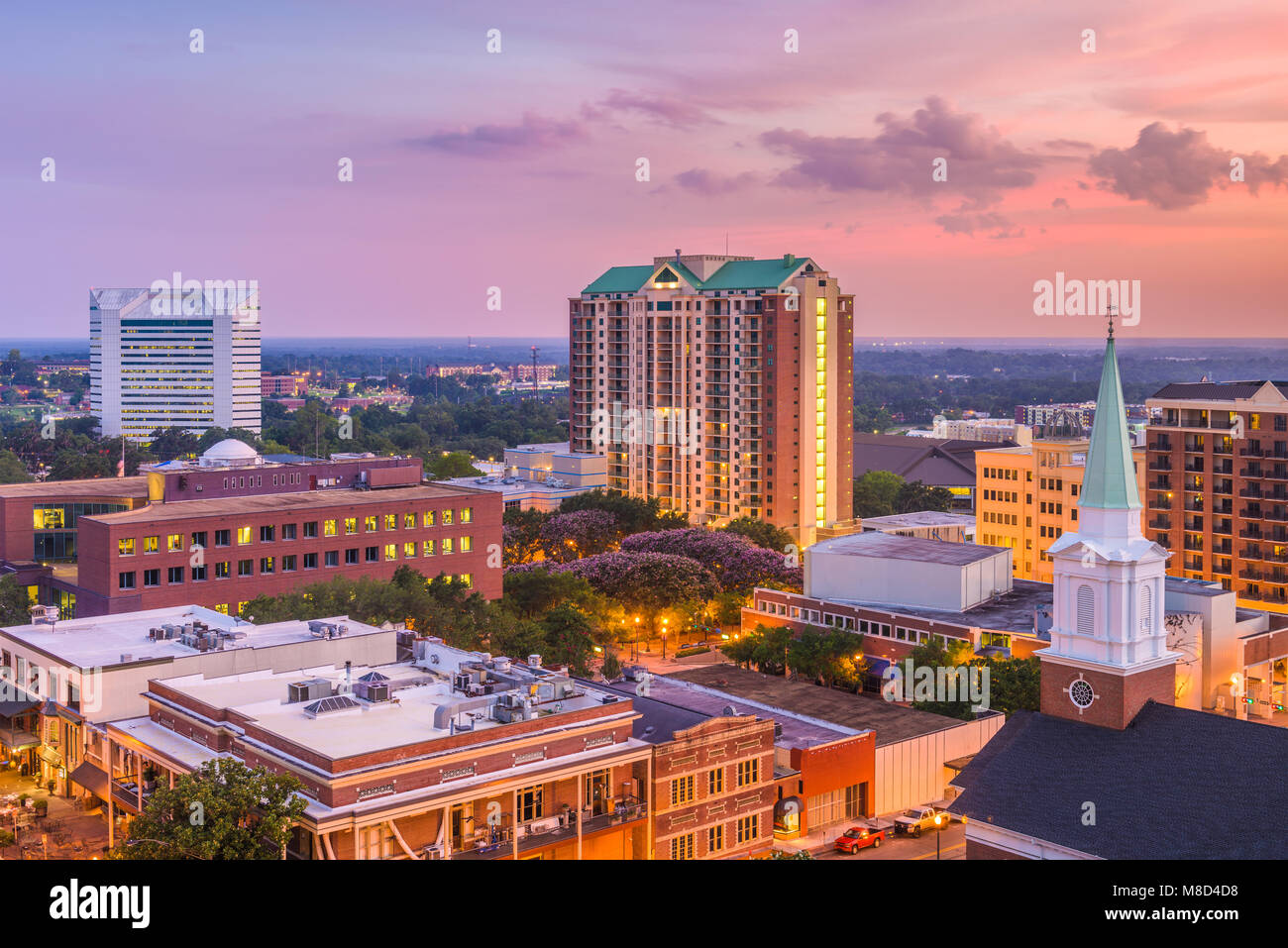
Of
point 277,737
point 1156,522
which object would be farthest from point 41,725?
point 1156,522

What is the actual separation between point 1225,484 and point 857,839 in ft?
159

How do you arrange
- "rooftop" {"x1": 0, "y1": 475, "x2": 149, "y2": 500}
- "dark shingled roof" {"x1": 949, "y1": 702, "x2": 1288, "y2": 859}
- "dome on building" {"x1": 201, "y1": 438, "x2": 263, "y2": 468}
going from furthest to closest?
"dome on building" {"x1": 201, "y1": 438, "x2": 263, "y2": 468} → "rooftop" {"x1": 0, "y1": 475, "x2": 149, "y2": 500} → "dark shingled roof" {"x1": 949, "y1": 702, "x2": 1288, "y2": 859}

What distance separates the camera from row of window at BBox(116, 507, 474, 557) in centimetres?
6359

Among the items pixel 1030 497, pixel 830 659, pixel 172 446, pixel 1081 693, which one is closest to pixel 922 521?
pixel 1030 497

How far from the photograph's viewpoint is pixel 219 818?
2805 centimetres

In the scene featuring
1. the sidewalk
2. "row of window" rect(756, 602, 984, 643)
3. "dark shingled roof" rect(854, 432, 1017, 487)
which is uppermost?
"dark shingled roof" rect(854, 432, 1017, 487)

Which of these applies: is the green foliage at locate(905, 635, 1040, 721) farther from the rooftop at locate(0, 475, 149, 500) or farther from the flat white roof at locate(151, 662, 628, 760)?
the rooftop at locate(0, 475, 149, 500)

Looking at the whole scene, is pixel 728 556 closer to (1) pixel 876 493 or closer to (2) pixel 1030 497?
(2) pixel 1030 497

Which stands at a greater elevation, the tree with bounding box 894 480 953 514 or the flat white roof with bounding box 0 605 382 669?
the flat white roof with bounding box 0 605 382 669

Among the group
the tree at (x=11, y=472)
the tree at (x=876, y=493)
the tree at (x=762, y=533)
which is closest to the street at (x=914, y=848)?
the tree at (x=762, y=533)

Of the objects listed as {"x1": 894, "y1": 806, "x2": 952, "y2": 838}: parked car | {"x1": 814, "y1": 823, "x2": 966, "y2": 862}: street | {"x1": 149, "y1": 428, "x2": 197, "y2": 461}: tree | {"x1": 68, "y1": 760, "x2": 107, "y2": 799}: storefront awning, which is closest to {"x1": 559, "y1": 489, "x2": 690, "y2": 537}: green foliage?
{"x1": 894, "y1": 806, "x2": 952, "y2": 838}: parked car

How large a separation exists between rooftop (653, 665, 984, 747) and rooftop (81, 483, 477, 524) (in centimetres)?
2365

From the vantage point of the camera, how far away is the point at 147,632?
158ft

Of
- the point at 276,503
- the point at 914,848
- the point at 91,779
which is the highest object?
the point at 276,503
